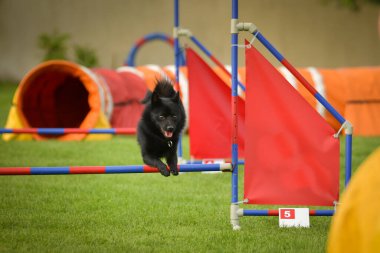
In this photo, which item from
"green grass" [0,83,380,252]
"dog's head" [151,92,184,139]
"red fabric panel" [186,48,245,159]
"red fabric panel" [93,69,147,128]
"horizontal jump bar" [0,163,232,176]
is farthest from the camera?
"red fabric panel" [93,69,147,128]

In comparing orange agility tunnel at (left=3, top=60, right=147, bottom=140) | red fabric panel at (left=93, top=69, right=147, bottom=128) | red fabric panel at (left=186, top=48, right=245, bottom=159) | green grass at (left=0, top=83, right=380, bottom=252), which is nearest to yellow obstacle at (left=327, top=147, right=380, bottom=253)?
green grass at (left=0, top=83, right=380, bottom=252)

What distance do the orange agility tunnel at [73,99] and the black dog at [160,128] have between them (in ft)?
13.2

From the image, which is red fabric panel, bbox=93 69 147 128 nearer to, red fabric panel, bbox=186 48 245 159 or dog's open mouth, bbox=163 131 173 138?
red fabric panel, bbox=186 48 245 159

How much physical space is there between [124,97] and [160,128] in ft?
17.5

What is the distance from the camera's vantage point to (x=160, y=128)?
416 centimetres

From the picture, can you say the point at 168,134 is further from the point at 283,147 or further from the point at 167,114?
the point at 283,147

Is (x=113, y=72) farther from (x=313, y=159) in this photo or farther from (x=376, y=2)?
(x=376, y=2)

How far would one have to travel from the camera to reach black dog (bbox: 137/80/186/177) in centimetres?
411

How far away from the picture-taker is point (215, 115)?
5.89 metres

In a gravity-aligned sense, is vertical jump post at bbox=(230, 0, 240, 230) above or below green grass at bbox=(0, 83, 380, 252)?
above

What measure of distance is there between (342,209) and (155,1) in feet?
49.2

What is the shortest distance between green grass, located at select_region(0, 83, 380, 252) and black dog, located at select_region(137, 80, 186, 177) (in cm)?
40

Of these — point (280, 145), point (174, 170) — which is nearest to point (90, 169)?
point (174, 170)

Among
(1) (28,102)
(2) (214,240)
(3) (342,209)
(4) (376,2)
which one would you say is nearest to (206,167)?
(2) (214,240)
